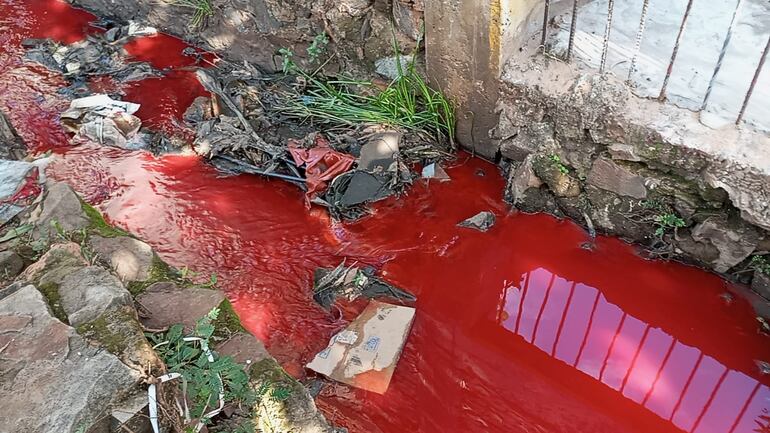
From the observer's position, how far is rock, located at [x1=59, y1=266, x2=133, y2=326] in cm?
219

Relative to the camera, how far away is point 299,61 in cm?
520

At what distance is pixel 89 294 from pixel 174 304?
0.41 metres

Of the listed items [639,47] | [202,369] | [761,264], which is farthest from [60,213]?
[761,264]

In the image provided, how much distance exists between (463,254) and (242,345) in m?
1.74

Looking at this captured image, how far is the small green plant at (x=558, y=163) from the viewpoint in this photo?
3.84m

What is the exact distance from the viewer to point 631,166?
3549 millimetres

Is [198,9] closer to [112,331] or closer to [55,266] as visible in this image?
[55,266]

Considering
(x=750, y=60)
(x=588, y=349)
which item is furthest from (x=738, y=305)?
(x=750, y=60)

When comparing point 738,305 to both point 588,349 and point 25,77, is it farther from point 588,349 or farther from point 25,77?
point 25,77

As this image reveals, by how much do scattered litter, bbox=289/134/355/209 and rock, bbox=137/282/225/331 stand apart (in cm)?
158

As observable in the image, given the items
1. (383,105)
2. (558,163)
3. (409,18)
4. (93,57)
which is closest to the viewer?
(558,163)

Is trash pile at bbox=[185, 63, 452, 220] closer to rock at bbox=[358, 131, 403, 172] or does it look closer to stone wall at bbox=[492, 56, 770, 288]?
rock at bbox=[358, 131, 403, 172]

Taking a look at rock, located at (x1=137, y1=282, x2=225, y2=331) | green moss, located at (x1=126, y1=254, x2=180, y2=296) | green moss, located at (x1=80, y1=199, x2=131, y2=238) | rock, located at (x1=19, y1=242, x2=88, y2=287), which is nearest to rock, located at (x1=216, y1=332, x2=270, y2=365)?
rock, located at (x1=137, y1=282, x2=225, y2=331)

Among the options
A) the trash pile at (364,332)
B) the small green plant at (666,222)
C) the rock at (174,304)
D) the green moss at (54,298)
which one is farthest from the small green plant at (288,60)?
the green moss at (54,298)
